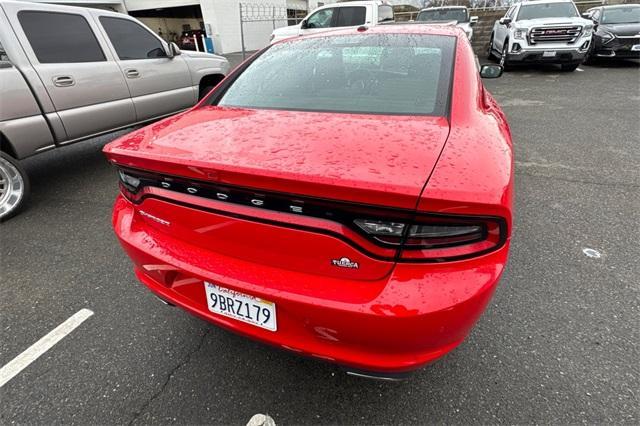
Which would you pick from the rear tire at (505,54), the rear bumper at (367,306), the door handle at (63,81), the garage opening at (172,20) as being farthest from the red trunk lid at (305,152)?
the garage opening at (172,20)

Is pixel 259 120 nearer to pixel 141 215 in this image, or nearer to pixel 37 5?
pixel 141 215

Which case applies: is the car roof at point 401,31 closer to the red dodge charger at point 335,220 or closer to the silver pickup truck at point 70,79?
the red dodge charger at point 335,220

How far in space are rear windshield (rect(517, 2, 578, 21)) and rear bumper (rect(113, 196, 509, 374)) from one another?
1177 cm

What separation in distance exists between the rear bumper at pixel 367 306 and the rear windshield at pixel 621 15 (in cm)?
1335

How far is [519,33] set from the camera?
965 centimetres

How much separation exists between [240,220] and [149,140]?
0.71 metres

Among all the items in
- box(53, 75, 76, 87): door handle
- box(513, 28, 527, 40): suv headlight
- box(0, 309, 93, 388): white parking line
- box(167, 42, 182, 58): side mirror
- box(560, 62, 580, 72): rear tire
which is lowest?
box(560, 62, 580, 72): rear tire

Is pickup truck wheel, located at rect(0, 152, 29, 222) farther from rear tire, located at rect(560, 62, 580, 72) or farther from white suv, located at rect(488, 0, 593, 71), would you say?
rear tire, located at rect(560, 62, 580, 72)

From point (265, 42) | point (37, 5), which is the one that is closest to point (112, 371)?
point (37, 5)

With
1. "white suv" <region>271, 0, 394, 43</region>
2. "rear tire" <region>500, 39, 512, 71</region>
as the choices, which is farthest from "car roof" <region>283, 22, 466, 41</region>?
"rear tire" <region>500, 39, 512, 71</region>

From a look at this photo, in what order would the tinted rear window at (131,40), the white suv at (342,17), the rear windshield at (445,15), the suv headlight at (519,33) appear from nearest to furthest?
the tinted rear window at (131,40) < the suv headlight at (519,33) < the white suv at (342,17) < the rear windshield at (445,15)

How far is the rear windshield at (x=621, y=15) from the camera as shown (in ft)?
33.3

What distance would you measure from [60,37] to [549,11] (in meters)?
11.7

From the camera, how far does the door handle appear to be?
361 cm
